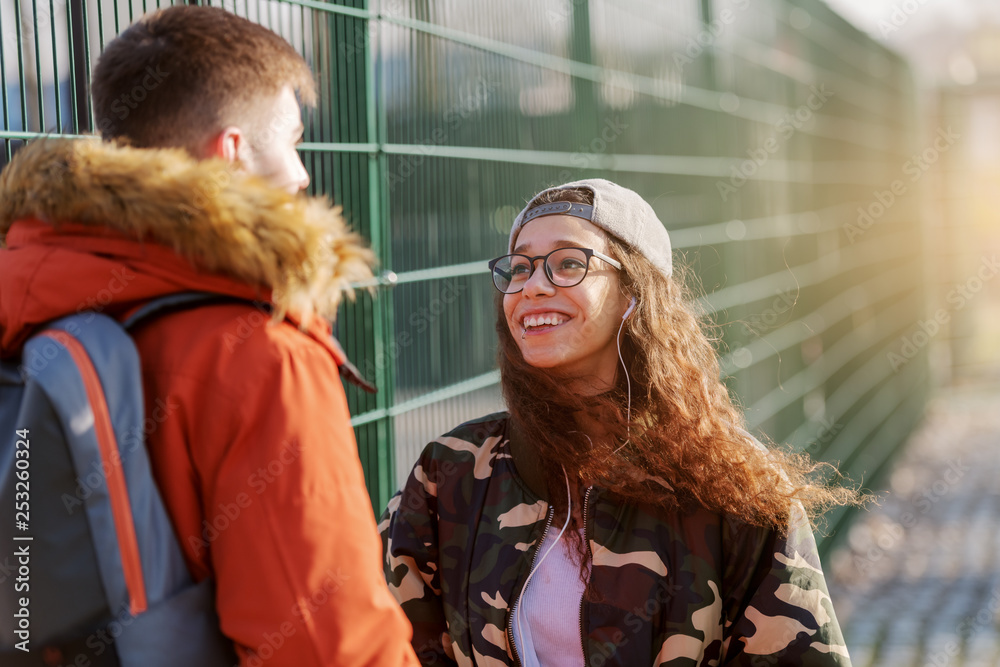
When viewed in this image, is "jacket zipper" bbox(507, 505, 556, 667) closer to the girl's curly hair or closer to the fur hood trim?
the girl's curly hair

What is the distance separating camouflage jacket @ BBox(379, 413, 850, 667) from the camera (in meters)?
2.24

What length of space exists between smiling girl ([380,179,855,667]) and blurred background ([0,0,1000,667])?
61cm

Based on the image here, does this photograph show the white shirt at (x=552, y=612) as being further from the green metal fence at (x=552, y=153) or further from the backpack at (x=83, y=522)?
the green metal fence at (x=552, y=153)

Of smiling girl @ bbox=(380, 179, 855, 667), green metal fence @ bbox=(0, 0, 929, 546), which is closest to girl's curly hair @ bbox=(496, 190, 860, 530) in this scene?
smiling girl @ bbox=(380, 179, 855, 667)

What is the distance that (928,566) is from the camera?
8133mm

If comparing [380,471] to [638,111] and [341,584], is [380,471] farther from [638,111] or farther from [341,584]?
[638,111]

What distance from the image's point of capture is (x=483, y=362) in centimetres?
443

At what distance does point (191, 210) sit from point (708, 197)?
19.7ft

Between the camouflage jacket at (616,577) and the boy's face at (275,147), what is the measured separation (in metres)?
1.00

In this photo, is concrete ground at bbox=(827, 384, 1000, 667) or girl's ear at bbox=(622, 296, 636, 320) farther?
concrete ground at bbox=(827, 384, 1000, 667)

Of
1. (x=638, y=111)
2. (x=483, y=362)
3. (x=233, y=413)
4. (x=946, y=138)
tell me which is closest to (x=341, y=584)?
(x=233, y=413)

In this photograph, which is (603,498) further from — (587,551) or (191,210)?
(191,210)

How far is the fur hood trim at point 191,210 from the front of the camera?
59.9 inches

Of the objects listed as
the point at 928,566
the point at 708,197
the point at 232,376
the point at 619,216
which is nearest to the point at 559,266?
the point at 619,216
